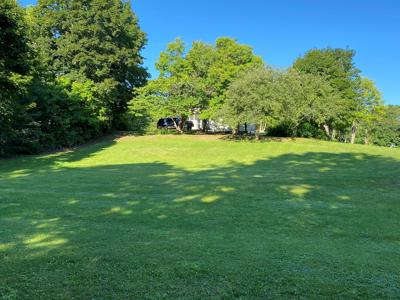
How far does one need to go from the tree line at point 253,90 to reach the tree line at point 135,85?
9 centimetres

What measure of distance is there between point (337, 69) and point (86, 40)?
2402 centimetres

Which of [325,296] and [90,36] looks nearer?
[325,296]

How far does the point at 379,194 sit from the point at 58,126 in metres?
21.5

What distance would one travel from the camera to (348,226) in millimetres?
6059

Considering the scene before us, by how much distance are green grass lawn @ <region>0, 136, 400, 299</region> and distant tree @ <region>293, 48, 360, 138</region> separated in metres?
27.6

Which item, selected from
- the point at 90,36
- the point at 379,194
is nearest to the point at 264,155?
the point at 379,194

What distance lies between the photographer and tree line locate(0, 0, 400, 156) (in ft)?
80.6

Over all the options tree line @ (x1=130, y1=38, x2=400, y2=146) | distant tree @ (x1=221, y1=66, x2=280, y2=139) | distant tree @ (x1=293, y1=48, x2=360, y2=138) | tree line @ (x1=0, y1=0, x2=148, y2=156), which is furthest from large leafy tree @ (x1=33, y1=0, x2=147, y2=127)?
distant tree @ (x1=293, y1=48, x2=360, y2=138)

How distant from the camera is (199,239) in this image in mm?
5078

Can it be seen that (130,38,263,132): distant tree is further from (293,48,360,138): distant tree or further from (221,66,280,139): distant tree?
(293,48,360,138): distant tree

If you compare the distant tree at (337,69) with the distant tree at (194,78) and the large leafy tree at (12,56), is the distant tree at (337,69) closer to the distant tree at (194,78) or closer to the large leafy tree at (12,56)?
the distant tree at (194,78)

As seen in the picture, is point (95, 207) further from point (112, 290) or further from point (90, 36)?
point (90, 36)

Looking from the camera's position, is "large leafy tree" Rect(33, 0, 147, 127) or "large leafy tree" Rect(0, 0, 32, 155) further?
"large leafy tree" Rect(33, 0, 147, 127)

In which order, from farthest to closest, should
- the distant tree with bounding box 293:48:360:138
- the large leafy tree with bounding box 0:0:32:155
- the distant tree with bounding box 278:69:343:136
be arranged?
the distant tree with bounding box 293:48:360:138 → the distant tree with bounding box 278:69:343:136 → the large leafy tree with bounding box 0:0:32:155
